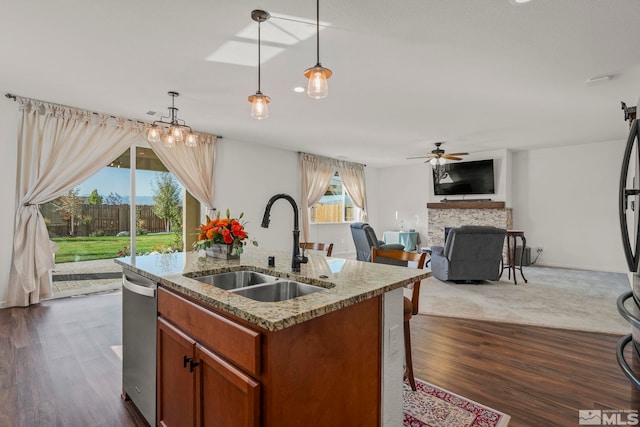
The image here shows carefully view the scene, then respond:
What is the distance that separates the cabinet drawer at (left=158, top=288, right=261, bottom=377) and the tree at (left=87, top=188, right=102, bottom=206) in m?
3.76

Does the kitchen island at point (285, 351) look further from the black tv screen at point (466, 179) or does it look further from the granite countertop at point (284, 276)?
the black tv screen at point (466, 179)

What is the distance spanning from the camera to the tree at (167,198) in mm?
5090

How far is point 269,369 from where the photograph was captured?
3.40 ft

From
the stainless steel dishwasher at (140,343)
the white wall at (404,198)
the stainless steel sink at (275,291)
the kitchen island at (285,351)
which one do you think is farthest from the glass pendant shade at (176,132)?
the white wall at (404,198)

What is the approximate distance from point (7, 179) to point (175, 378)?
13.0 ft

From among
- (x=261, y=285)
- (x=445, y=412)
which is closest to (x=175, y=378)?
(x=261, y=285)

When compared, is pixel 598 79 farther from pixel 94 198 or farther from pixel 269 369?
pixel 94 198

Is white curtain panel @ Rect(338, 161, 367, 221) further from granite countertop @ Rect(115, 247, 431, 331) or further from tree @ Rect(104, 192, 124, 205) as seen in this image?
granite countertop @ Rect(115, 247, 431, 331)

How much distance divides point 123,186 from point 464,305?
5034 millimetres

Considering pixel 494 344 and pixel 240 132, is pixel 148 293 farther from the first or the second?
pixel 240 132

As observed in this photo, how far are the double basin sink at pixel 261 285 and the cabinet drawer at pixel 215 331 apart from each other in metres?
0.22

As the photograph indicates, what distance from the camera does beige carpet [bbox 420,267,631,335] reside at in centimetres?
344

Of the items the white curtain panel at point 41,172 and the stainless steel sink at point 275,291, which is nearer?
the stainless steel sink at point 275,291

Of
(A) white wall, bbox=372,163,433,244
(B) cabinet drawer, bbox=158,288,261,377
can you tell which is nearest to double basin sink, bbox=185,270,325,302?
(B) cabinet drawer, bbox=158,288,261,377
